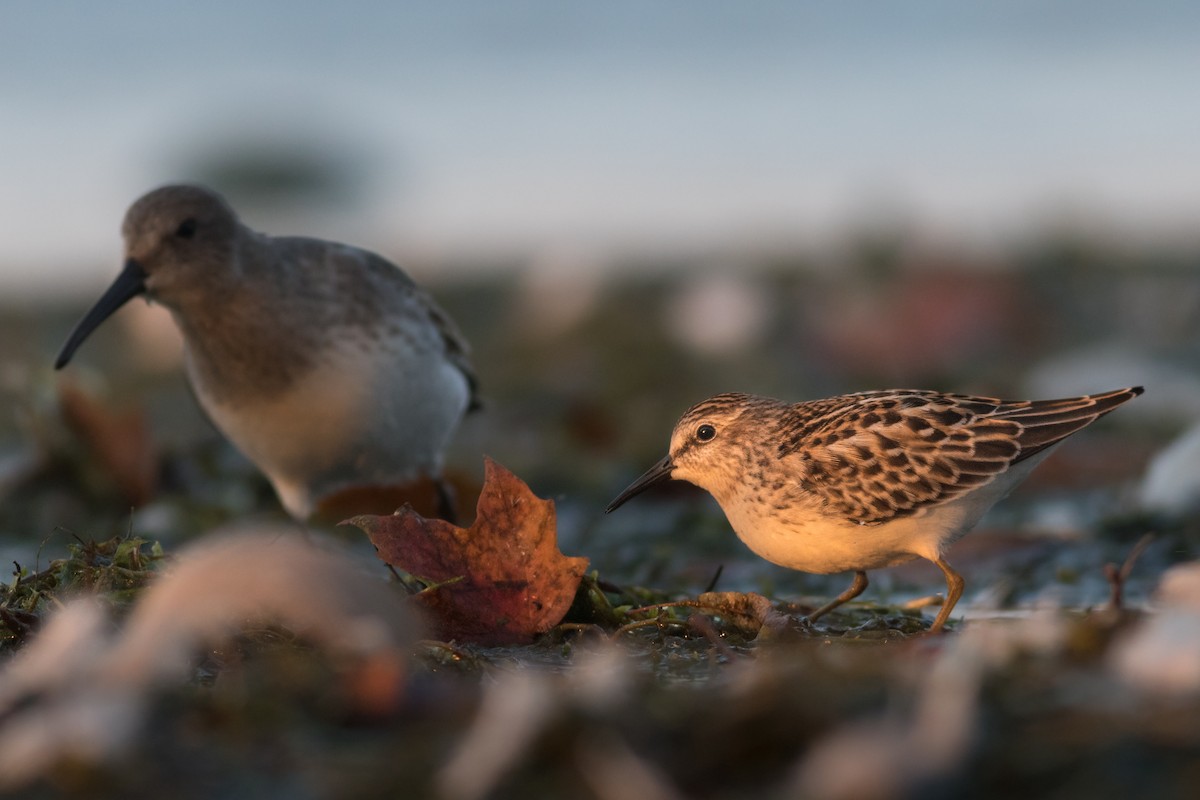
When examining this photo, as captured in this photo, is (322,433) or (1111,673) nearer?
(1111,673)

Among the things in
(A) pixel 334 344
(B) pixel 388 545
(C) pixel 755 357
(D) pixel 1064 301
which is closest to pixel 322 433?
(A) pixel 334 344

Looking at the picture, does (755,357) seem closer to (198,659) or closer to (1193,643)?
(198,659)

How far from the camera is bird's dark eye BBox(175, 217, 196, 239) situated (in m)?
5.97

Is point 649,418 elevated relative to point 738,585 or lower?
lower

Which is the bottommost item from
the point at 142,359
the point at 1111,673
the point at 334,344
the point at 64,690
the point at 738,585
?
the point at 142,359

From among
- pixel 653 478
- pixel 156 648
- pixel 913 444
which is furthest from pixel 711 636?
pixel 653 478

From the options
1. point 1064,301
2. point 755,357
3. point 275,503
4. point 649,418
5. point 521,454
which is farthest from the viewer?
point 1064,301

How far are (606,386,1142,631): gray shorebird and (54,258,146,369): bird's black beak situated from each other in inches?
91.6

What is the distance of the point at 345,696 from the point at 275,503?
4931 millimetres

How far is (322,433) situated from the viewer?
6137 millimetres

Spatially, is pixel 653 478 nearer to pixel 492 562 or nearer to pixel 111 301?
pixel 492 562

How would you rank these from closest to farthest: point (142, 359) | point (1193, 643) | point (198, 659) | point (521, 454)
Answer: point (1193, 643), point (198, 659), point (521, 454), point (142, 359)

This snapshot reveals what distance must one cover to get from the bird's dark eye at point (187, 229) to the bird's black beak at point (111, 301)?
0.67 feet

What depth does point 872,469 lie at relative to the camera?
15.6 feet
